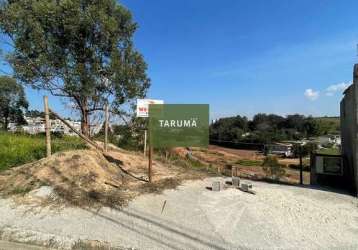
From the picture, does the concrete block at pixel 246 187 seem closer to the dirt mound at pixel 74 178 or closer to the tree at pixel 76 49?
the dirt mound at pixel 74 178

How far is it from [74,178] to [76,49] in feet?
24.6

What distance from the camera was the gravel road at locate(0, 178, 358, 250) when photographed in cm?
392

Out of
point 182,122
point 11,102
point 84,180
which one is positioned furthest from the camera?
point 11,102

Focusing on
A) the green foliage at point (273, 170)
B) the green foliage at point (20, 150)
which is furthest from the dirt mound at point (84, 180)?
the green foliage at point (273, 170)

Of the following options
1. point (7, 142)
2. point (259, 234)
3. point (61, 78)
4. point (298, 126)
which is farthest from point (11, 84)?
point (298, 126)

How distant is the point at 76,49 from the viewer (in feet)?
39.8

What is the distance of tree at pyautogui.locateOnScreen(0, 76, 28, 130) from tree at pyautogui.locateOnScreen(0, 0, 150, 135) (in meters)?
16.8

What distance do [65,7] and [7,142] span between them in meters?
5.78

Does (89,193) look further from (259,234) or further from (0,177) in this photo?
(259,234)

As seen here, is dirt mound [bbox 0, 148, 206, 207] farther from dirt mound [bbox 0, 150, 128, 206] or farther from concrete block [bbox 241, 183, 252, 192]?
concrete block [bbox 241, 183, 252, 192]

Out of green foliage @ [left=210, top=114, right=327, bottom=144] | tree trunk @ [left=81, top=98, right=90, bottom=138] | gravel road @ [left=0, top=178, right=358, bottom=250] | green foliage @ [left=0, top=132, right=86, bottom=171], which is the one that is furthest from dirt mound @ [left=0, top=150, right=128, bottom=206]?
green foliage @ [left=210, top=114, right=327, bottom=144]

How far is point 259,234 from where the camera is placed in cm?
415

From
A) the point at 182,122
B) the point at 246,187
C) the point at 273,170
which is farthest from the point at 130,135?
the point at 246,187

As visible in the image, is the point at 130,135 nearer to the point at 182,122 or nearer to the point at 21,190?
the point at 182,122
